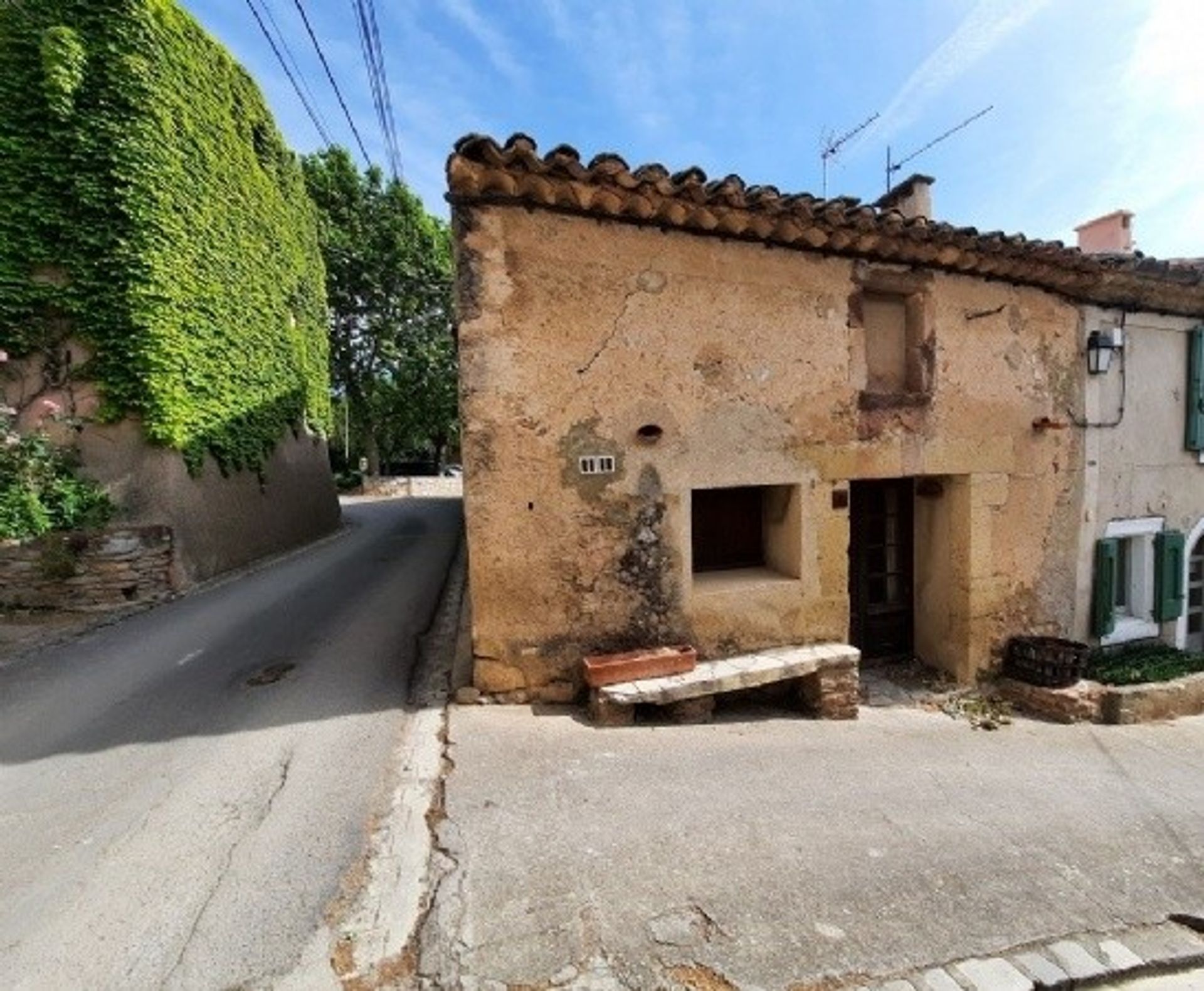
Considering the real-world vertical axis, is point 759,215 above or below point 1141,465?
above

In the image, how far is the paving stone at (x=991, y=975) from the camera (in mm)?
2217

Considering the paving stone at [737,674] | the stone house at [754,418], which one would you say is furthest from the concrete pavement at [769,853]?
the stone house at [754,418]

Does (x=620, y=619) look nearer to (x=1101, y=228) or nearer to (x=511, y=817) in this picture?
(x=511, y=817)

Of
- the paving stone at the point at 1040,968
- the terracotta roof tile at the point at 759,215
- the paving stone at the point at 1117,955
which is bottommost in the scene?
the paving stone at the point at 1117,955

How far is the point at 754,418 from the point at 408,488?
77.6 feet

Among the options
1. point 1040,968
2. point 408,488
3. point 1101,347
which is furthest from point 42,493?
point 408,488

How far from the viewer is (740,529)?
597 centimetres

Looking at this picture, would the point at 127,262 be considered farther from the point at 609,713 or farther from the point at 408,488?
the point at 408,488

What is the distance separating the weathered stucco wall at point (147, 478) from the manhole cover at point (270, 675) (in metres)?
4.18

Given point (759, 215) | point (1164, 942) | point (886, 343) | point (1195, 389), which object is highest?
point (759, 215)

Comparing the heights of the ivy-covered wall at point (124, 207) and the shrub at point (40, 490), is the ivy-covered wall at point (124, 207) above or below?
above

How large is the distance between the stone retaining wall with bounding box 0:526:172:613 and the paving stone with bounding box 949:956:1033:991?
950 centimetres

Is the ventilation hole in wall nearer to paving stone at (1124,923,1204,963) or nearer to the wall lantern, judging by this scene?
paving stone at (1124,923,1204,963)

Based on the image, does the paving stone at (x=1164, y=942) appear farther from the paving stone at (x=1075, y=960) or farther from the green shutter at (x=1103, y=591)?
the green shutter at (x=1103, y=591)
